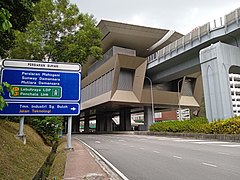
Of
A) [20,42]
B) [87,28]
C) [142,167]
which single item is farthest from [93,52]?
[142,167]

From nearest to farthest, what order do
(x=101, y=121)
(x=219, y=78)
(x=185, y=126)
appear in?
1. (x=219, y=78)
2. (x=185, y=126)
3. (x=101, y=121)

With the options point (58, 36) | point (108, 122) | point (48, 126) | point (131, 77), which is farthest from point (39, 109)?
point (108, 122)

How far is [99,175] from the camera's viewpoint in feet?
22.8

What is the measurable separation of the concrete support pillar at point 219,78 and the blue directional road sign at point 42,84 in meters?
17.1

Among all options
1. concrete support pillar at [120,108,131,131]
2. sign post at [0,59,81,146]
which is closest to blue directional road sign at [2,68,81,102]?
Answer: sign post at [0,59,81,146]

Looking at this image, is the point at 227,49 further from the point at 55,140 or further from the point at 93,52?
the point at 55,140

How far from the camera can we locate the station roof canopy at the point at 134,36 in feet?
141

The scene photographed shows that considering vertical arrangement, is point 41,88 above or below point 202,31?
below

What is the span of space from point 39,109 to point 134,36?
35793 mm

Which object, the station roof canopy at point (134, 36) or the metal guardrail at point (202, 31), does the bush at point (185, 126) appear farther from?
the station roof canopy at point (134, 36)

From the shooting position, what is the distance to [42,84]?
12406mm

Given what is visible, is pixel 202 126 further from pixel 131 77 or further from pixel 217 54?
pixel 131 77

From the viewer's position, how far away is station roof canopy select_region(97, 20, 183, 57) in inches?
1694

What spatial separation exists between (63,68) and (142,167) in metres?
7.80
